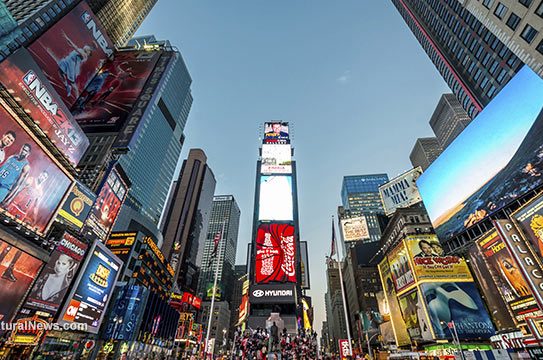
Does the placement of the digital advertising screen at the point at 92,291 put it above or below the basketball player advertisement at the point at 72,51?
below

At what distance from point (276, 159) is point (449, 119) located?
497 feet

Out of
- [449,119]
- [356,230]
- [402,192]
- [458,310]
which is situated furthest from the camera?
[449,119]

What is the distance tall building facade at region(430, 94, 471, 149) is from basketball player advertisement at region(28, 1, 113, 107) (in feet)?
526

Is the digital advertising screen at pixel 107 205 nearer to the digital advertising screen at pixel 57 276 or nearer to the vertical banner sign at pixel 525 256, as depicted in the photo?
the digital advertising screen at pixel 57 276

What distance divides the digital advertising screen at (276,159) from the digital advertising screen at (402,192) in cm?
2474

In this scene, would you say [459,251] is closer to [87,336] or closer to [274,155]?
[274,155]

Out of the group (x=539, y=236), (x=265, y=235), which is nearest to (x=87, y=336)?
(x=265, y=235)

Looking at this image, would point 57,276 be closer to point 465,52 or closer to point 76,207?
point 76,207

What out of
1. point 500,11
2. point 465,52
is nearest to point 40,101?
point 500,11

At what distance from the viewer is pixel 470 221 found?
3731 centimetres

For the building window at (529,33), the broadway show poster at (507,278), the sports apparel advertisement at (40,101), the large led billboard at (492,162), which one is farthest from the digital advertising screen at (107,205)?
the building window at (529,33)

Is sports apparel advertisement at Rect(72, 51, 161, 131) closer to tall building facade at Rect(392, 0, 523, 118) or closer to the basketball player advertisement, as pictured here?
the basketball player advertisement

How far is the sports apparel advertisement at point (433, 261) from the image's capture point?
39969 millimetres

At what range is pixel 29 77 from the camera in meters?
25.3
